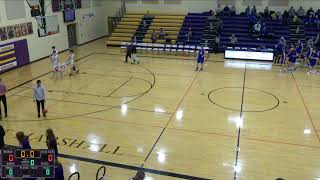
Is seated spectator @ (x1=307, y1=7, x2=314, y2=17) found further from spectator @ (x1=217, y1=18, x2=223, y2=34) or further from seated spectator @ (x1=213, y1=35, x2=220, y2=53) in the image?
seated spectator @ (x1=213, y1=35, x2=220, y2=53)

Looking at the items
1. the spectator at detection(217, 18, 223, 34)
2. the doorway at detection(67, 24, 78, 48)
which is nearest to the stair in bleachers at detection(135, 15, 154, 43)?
the doorway at detection(67, 24, 78, 48)

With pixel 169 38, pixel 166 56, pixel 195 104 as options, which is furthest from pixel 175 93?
pixel 169 38

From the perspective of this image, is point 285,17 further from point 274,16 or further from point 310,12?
point 310,12

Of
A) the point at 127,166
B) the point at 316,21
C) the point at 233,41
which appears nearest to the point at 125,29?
the point at 233,41

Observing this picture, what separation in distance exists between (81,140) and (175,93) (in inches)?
231

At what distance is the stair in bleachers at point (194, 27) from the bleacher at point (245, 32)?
174 cm

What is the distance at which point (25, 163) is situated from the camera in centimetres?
575

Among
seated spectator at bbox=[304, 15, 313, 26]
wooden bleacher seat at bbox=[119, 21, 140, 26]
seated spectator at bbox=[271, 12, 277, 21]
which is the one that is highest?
seated spectator at bbox=[271, 12, 277, 21]

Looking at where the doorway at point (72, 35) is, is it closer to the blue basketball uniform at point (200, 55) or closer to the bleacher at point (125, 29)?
the bleacher at point (125, 29)

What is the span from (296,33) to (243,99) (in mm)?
12837

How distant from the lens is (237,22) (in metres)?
26.0

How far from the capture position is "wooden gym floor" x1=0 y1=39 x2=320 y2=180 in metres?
8.93

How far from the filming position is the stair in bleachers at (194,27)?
25120mm

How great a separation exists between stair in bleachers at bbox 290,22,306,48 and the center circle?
10.5 metres
